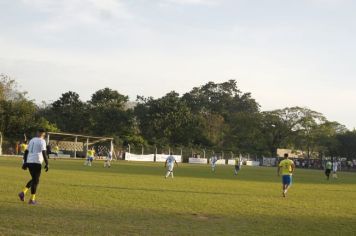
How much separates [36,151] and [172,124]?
82.0 m

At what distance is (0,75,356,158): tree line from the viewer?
80825mm

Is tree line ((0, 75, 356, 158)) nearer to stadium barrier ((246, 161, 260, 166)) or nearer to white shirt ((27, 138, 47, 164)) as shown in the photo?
stadium barrier ((246, 161, 260, 166))

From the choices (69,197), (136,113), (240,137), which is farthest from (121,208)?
(240,137)

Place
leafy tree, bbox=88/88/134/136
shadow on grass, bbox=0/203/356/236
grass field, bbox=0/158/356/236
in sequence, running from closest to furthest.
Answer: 1. shadow on grass, bbox=0/203/356/236
2. grass field, bbox=0/158/356/236
3. leafy tree, bbox=88/88/134/136

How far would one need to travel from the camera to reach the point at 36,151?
1409 cm

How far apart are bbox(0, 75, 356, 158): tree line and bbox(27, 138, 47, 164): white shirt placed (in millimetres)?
59582

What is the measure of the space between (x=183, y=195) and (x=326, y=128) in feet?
311

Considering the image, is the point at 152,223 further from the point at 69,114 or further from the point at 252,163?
the point at 252,163

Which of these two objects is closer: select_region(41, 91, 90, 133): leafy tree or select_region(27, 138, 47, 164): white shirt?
select_region(27, 138, 47, 164): white shirt

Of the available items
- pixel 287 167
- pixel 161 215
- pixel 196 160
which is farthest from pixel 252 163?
pixel 161 215

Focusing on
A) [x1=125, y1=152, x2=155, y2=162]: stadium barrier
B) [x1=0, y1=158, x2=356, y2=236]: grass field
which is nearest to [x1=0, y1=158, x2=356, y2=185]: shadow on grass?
[x1=0, y1=158, x2=356, y2=236]: grass field

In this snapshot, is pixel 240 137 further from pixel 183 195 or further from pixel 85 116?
pixel 183 195

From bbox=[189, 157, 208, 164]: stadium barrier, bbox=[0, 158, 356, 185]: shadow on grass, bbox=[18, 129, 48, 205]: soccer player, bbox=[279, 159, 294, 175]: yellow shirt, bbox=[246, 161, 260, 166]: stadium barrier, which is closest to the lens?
bbox=[18, 129, 48, 205]: soccer player

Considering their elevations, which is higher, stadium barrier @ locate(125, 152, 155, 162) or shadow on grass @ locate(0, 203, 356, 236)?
stadium barrier @ locate(125, 152, 155, 162)
